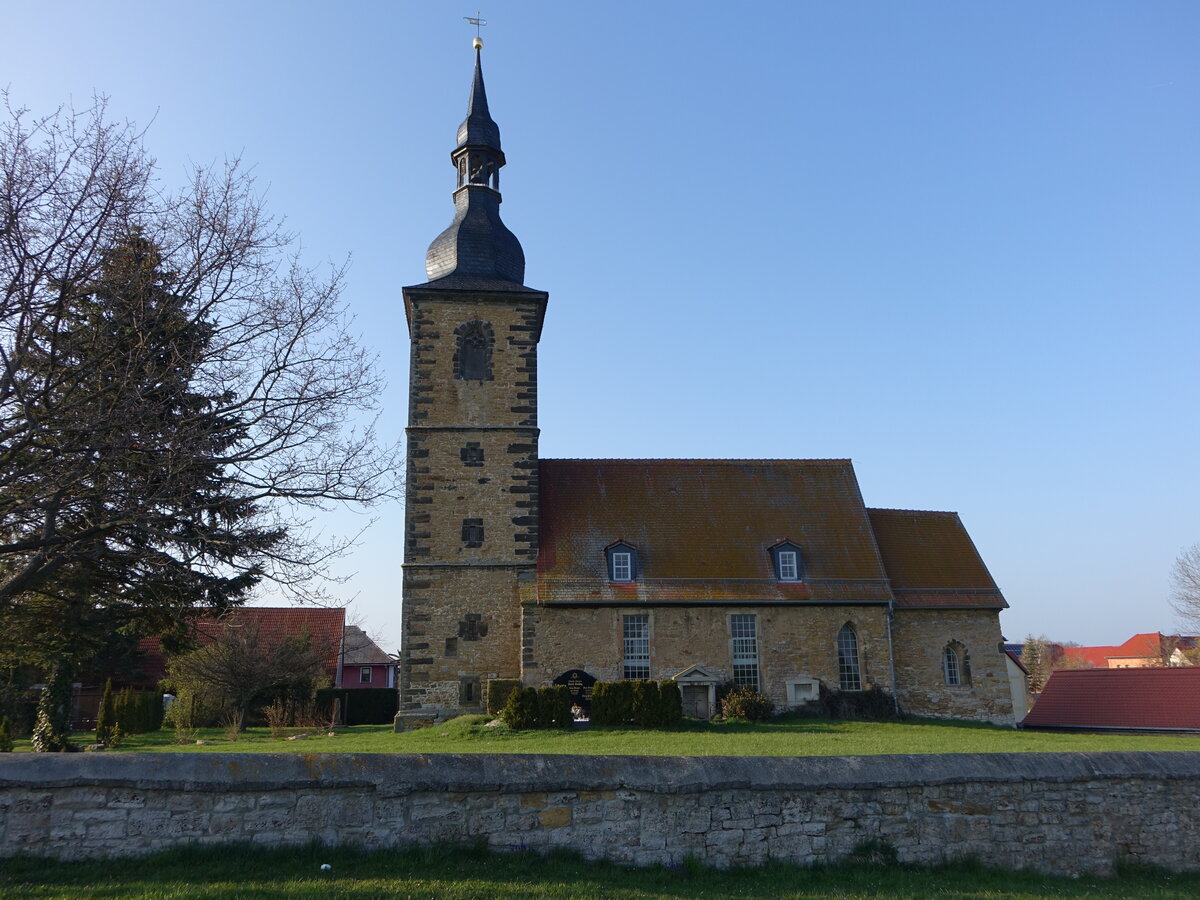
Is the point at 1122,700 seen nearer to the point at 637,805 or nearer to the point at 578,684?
the point at 578,684

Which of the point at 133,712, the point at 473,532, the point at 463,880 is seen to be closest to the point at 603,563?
the point at 473,532

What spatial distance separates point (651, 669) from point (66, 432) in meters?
17.2

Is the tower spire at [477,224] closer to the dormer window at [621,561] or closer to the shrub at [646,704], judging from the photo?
the dormer window at [621,561]

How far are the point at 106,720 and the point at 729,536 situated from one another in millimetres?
17687

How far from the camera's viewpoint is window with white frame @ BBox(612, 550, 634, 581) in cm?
2466

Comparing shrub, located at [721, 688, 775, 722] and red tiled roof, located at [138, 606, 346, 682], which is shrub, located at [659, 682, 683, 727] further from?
red tiled roof, located at [138, 606, 346, 682]

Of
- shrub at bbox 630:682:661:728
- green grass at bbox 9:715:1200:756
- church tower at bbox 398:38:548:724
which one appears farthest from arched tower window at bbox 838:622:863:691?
church tower at bbox 398:38:548:724

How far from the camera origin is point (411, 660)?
23.9 m

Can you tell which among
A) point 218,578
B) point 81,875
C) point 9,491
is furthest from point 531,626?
point 81,875

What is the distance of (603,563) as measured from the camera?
24875 millimetres

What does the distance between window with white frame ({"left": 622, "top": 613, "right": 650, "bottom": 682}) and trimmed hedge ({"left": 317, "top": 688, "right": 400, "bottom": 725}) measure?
36.6ft

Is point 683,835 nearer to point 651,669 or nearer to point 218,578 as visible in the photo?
point 218,578

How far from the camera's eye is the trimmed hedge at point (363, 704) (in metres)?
30.7

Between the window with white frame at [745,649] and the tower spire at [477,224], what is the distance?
38.4ft
